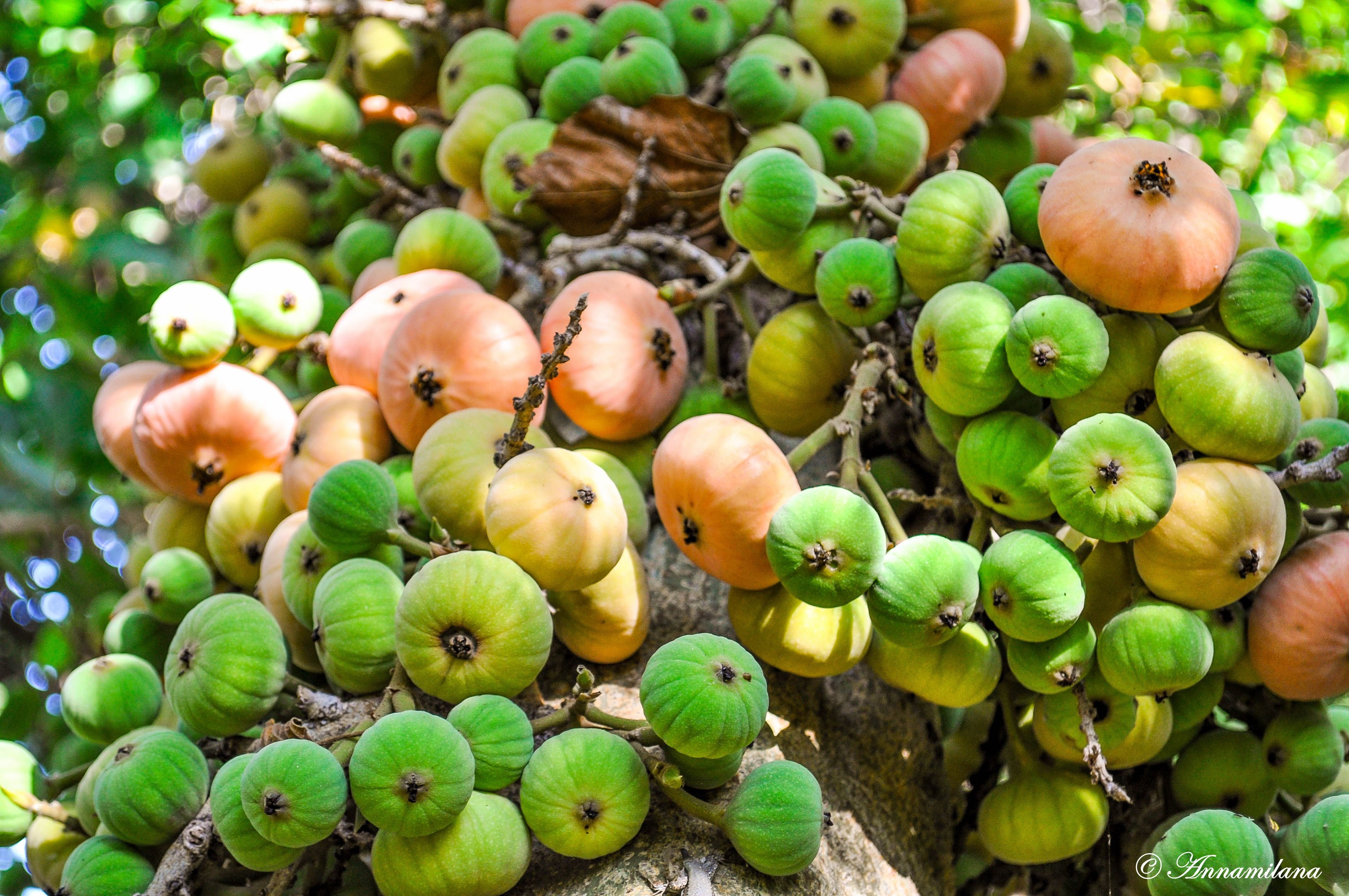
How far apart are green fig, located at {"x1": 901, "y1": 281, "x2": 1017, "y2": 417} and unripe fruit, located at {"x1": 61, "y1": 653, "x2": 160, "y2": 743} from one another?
83.0 inches

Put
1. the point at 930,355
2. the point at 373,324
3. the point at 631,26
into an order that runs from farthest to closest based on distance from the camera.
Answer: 1. the point at 631,26
2. the point at 373,324
3. the point at 930,355

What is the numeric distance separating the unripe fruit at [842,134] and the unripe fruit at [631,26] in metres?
0.58

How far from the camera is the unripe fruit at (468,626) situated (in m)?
1.87

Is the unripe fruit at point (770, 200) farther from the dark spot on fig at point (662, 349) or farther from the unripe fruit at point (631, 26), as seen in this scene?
the unripe fruit at point (631, 26)

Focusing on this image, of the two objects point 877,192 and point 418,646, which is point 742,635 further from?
point 877,192

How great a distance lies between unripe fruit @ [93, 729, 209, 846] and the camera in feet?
6.38

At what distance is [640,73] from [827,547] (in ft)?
5.85

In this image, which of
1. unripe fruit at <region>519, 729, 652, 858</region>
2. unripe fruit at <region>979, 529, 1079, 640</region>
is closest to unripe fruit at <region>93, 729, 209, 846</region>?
unripe fruit at <region>519, 729, 652, 858</region>

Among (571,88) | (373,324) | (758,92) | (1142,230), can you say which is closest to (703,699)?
(1142,230)

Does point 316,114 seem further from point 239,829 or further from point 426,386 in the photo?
point 239,829

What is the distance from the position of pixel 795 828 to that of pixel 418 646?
2.63ft

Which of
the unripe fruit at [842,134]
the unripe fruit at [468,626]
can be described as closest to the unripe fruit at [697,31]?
the unripe fruit at [842,134]

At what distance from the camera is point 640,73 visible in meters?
2.97

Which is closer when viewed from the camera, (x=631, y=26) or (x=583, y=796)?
(x=583, y=796)
